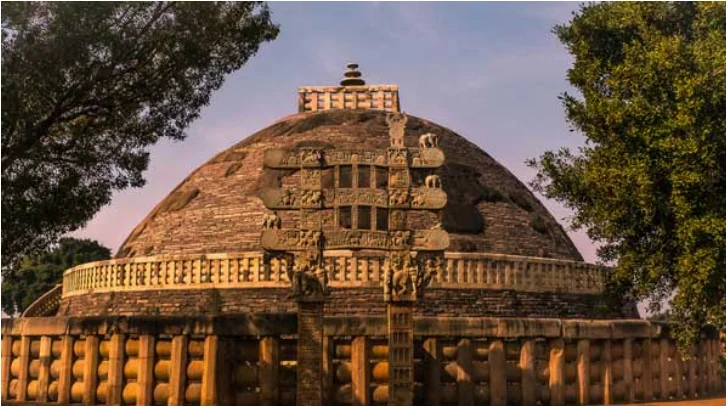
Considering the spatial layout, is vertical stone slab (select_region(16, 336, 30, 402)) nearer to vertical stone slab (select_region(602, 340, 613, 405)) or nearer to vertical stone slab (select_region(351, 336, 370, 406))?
vertical stone slab (select_region(351, 336, 370, 406))

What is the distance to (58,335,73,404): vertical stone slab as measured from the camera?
12.4m

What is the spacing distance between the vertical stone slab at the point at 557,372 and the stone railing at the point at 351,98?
22.1 m

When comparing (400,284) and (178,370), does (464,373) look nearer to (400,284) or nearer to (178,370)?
(400,284)

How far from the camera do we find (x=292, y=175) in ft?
95.8

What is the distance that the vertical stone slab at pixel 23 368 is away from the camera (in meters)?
12.8

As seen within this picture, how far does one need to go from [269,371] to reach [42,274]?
39.6 meters

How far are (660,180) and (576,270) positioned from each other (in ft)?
41.5

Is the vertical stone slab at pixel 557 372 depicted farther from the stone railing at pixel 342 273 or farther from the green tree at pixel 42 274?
the green tree at pixel 42 274

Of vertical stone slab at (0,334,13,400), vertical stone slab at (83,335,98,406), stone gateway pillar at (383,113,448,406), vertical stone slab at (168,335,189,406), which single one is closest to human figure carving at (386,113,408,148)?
stone gateway pillar at (383,113,448,406)

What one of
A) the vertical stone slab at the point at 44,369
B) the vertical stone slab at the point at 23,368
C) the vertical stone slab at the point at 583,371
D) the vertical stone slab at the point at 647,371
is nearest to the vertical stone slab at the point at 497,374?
the vertical stone slab at the point at 583,371

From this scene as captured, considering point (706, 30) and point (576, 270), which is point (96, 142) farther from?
point (576, 270)

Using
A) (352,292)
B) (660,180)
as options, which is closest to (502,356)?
(660,180)

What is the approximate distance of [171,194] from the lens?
32500 millimetres

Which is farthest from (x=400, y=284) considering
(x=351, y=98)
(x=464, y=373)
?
(x=351, y=98)
